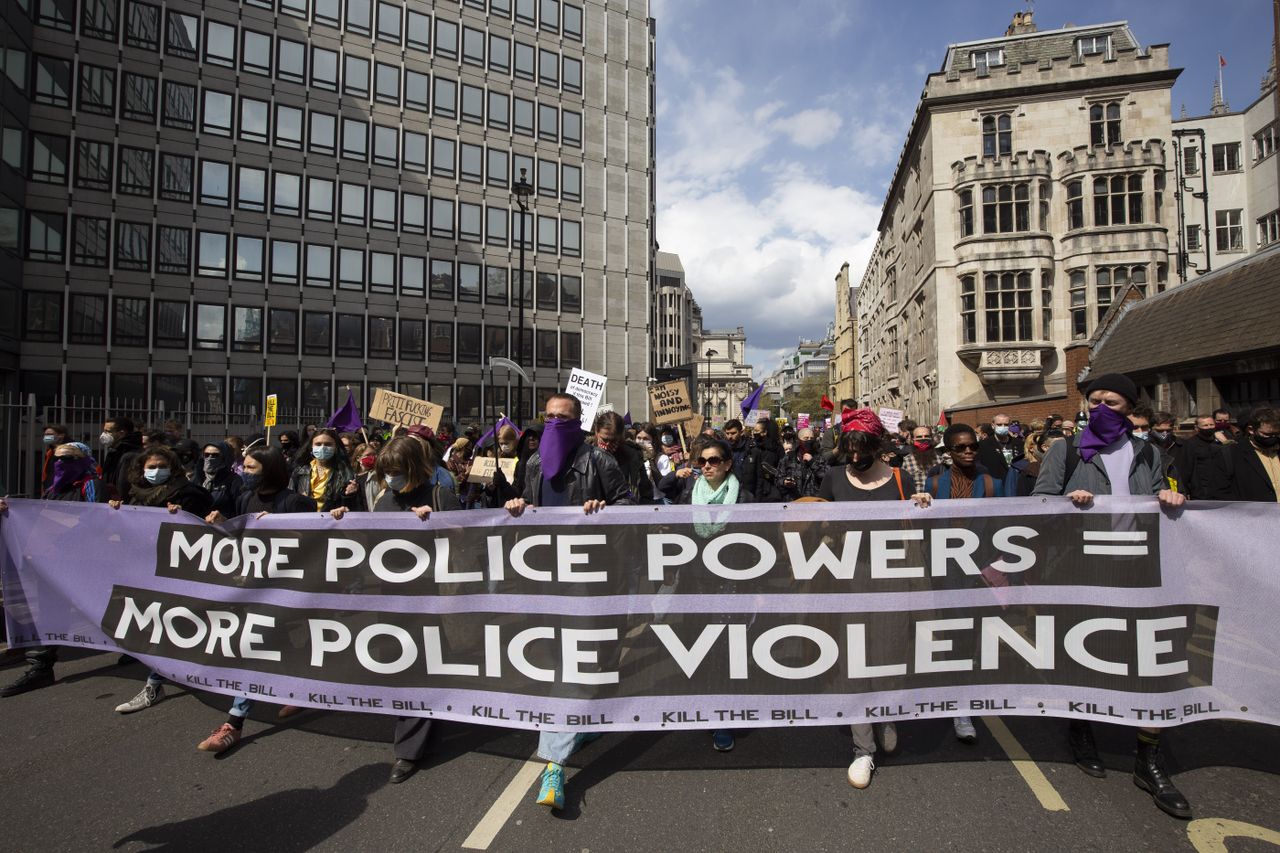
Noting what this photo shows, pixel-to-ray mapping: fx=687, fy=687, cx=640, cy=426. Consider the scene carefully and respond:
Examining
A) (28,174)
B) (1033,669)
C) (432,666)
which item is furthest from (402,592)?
(28,174)

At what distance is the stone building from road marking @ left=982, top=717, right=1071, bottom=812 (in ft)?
91.1

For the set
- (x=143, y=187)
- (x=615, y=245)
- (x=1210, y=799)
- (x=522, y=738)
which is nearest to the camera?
(x=1210, y=799)

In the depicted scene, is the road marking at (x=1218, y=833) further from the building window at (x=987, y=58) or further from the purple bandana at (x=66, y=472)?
the building window at (x=987, y=58)

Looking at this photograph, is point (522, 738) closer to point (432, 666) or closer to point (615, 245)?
point (432, 666)

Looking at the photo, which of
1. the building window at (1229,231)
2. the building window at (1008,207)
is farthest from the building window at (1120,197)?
the building window at (1229,231)

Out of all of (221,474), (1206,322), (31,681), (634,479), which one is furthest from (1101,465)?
(1206,322)

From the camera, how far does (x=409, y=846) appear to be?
121 inches

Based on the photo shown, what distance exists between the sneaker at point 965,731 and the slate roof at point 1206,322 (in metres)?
13.1

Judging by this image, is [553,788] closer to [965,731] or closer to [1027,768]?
[965,731]

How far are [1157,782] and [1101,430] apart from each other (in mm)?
1809

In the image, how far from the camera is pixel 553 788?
3.33 metres

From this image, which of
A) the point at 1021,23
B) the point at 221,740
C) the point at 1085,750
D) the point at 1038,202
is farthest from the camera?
the point at 1021,23

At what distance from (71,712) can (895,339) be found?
48470 millimetres

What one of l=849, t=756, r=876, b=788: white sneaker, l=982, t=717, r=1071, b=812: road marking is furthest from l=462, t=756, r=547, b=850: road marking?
l=982, t=717, r=1071, b=812: road marking
